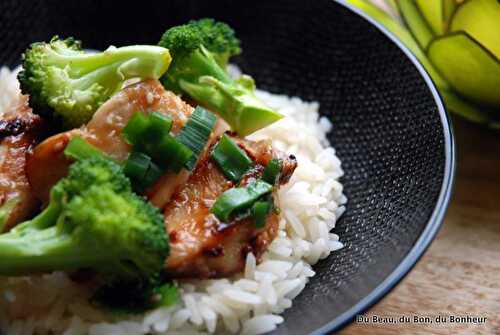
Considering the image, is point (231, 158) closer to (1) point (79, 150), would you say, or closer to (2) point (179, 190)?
(2) point (179, 190)

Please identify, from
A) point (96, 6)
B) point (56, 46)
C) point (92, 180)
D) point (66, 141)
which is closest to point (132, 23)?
point (96, 6)

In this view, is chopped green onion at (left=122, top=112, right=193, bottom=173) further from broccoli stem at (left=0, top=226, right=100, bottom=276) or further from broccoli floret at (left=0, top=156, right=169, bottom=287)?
broccoli stem at (left=0, top=226, right=100, bottom=276)

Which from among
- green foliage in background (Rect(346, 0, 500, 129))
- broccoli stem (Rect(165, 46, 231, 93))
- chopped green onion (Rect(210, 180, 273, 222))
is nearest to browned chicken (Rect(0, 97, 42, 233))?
broccoli stem (Rect(165, 46, 231, 93))

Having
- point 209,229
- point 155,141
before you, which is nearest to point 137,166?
point 155,141

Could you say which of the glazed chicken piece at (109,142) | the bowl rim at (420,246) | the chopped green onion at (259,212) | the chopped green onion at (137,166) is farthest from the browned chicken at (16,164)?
the bowl rim at (420,246)

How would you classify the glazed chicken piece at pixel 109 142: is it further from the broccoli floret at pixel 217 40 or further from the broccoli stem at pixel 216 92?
the broccoli floret at pixel 217 40

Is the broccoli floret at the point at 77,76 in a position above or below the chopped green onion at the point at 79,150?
above
